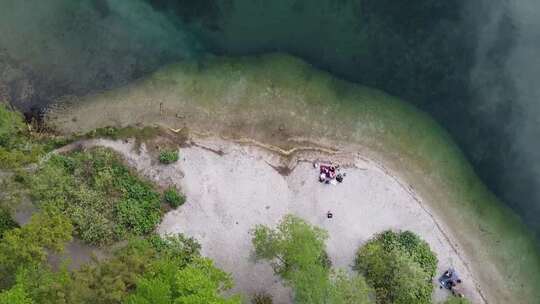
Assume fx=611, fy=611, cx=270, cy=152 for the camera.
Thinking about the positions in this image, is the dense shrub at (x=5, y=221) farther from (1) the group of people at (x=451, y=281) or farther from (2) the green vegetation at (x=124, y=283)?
(1) the group of people at (x=451, y=281)

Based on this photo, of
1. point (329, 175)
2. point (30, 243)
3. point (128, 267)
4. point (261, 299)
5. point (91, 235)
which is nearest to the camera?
point (30, 243)

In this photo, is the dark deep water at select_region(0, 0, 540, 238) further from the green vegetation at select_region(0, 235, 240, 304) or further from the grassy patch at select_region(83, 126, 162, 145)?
the green vegetation at select_region(0, 235, 240, 304)

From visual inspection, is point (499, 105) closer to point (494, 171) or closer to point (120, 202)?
point (494, 171)

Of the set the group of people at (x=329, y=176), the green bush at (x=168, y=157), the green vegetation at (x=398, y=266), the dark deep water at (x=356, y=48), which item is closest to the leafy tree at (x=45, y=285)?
the green bush at (x=168, y=157)

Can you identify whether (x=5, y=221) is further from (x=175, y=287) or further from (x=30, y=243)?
(x=175, y=287)

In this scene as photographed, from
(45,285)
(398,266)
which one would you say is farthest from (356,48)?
(45,285)

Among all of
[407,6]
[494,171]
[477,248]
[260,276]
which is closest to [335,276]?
[260,276]
